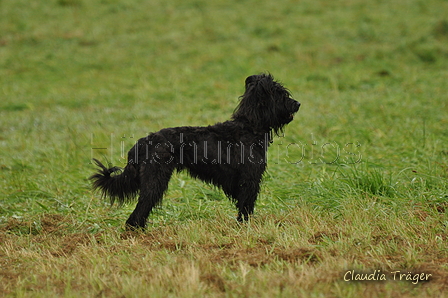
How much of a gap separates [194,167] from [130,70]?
11025 millimetres

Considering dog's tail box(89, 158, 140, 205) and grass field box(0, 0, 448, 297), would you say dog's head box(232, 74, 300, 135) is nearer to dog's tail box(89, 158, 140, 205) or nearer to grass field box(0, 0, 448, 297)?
grass field box(0, 0, 448, 297)

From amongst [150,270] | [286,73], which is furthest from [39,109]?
[150,270]

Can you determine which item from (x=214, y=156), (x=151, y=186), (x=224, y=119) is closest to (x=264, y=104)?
(x=214, y=156)

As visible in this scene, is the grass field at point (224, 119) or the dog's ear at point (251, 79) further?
the dog's ear at point (251, 79)

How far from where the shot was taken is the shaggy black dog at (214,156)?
4.52 meters

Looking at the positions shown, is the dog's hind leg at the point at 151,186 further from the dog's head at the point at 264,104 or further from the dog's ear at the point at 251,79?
the dog's ear at the point at 251,79

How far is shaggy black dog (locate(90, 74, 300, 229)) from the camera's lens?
4523 millimetres

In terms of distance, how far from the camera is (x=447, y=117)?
28.4ft

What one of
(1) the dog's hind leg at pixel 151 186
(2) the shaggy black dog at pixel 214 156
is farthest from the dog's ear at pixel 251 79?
(1) the dog's hind leg at pixel 151 186

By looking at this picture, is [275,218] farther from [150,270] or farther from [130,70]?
[130,70]

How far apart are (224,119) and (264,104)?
524 cm

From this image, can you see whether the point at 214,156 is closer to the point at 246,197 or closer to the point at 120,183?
the point at 246,197

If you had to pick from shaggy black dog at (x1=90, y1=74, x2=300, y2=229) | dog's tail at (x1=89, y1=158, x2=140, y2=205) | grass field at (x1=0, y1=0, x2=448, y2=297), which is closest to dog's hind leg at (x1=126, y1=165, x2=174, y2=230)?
shaggy black dog at (x1=90, y1=74, x2=300, y2=229)

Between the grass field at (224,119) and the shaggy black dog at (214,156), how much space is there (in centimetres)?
37
